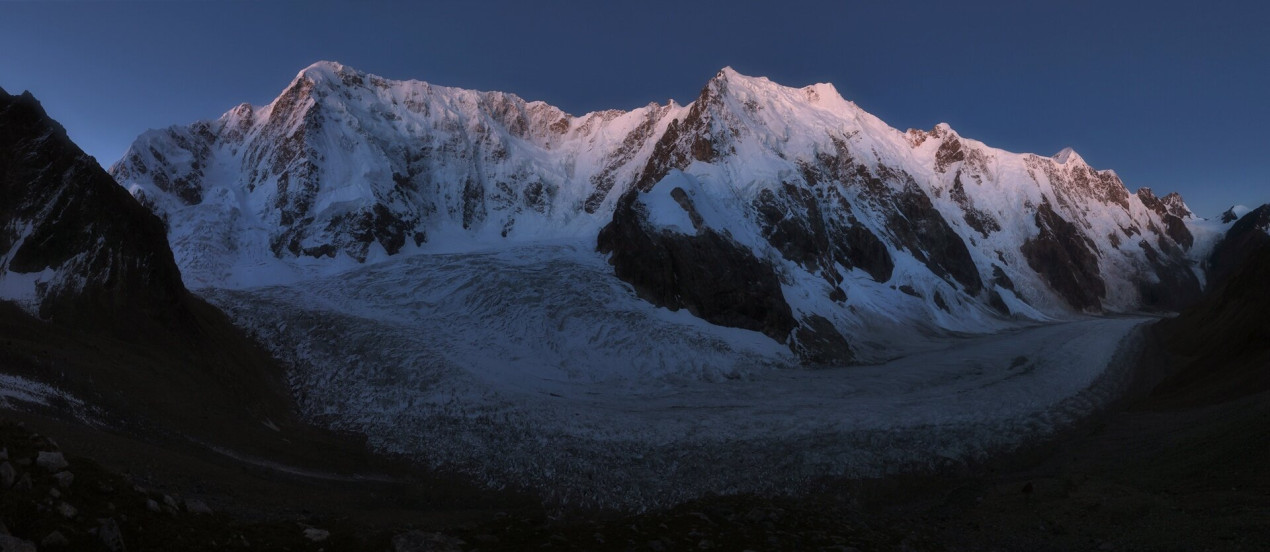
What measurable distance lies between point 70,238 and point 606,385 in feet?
100

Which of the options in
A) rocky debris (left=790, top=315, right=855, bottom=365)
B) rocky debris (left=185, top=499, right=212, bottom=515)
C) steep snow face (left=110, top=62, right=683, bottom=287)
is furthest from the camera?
steep snow face (left=110, top=62, right=683, bottom=287)

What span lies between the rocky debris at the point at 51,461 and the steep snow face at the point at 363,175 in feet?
203

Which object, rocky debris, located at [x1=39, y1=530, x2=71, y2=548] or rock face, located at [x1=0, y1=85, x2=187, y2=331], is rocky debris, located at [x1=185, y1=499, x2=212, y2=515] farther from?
rock face, located at [x1=0, y1=85, x2=187, y2=331]

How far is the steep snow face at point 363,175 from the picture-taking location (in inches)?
3201

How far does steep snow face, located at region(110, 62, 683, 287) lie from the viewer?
81312mm

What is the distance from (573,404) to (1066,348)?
51.1 meters

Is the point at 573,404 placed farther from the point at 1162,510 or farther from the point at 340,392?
the point at 1162,510

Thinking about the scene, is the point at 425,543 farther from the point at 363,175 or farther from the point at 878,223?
the point at 878,223

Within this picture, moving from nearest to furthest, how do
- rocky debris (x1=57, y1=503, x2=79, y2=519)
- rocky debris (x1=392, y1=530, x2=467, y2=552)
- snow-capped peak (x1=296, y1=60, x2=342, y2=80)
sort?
rocky debris (x1=57, y1=503, x2=79, y2=519), rocky debris (x1=392, y1=530, x2=467, y2=552), snow-capped peak (x1=296, y1=60, x2=342, y2=80)

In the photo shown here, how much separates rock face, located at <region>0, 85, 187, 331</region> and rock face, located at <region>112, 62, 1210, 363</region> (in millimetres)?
30366

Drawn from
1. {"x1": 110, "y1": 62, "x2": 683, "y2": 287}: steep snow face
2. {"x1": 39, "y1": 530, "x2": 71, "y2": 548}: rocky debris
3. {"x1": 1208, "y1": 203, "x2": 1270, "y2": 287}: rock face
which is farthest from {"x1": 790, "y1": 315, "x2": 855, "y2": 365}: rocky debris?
{"x1": 1208, "y1": 203, "x2": 1270, "y2": 287}: rock face

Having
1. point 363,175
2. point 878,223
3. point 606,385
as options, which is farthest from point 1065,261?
point 363,175

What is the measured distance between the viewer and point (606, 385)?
48844mm

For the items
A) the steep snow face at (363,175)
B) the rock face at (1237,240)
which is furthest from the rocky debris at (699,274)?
the rock face at (1237,240)
